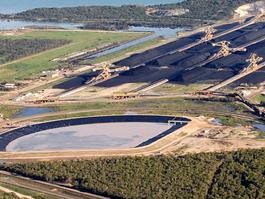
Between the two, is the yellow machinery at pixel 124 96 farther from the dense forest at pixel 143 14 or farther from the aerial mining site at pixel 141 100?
the dense forest at pixel 143 14

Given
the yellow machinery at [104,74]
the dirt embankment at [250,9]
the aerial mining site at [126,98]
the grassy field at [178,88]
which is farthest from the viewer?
the dirt embankment at [250,9]

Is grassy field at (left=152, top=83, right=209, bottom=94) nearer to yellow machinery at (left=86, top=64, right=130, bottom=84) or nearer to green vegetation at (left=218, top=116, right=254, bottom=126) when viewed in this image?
yellow machinery at (left=86, top=64, right=130, bottom=84)

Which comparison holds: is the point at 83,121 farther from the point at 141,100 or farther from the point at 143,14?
the point at 143,14

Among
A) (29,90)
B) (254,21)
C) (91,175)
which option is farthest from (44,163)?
(254,21)

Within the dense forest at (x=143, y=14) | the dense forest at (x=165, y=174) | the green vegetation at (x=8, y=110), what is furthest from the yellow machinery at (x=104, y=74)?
the dense forest at (x=143, y=14)

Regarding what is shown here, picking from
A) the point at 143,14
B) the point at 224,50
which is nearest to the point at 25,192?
the point at 224,50
